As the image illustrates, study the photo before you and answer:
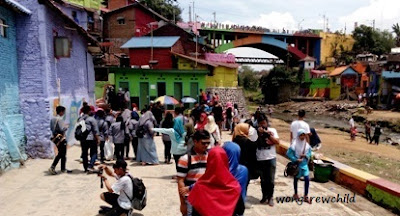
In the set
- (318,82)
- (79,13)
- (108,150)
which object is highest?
(79,13)

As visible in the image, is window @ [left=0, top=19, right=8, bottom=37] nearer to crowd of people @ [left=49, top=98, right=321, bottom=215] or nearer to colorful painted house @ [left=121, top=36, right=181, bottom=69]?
crowd of people @ [left=49, top=98, right=321, bottom=215]

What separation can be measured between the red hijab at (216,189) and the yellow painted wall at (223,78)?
22088mm

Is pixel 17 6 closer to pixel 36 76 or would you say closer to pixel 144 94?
pixel 36 76

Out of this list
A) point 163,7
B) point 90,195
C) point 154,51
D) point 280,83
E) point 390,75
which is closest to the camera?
point 90,195

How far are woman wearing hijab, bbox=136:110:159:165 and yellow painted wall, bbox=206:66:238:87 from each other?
1607 centimetres

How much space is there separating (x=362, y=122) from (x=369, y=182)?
31.8 m

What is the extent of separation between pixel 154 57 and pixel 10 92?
58.9 feet

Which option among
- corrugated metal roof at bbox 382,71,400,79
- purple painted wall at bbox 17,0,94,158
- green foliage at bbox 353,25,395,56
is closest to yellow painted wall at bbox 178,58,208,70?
purple painted wall at bbox 17,0,94,158

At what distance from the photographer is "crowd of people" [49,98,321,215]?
3.20 meters

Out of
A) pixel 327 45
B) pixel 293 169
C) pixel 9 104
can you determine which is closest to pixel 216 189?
pixel 293 169

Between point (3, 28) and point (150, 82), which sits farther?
point (150, 82)

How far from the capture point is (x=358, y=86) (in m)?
47.3

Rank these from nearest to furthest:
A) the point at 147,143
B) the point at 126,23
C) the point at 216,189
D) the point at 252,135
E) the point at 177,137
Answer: the point at 216,189, the point at 252,135, the point at 177,137, the point at 147,143, the point at 126,23

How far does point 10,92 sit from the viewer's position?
8.98m
